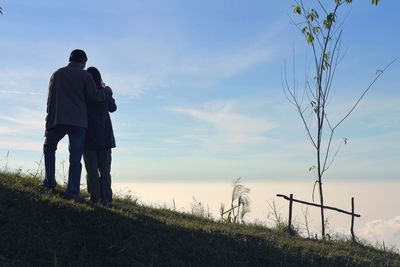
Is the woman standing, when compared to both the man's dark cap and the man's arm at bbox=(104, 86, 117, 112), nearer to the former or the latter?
the man's arm at bbox=(104, 86, 117, 112)

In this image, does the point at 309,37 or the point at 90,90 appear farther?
the point at 309,37

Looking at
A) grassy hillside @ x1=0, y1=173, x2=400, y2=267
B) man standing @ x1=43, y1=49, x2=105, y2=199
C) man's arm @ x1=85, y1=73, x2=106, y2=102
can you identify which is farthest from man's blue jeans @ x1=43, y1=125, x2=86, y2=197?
man's arm @ x1=85, y1=73, x2=106, y2=102

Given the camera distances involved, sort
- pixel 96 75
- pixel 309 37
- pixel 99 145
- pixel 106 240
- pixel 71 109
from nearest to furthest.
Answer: pixel 106 240, pixel 71 109, pixel 99 145, pixel 96 75, pixel 309 37

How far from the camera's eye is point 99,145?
773cm

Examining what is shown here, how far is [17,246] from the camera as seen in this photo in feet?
17.9

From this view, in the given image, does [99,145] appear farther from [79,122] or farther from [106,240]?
[106,240]

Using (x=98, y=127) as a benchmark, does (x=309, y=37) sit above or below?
above

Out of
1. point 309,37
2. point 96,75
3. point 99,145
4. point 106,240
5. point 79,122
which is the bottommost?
point 106,240

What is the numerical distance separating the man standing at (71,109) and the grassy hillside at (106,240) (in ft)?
1.64

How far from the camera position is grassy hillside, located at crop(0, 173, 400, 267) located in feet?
18.2

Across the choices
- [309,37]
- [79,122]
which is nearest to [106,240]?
[79,122]

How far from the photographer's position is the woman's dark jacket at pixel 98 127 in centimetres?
772

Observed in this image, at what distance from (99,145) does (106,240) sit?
2.04 m

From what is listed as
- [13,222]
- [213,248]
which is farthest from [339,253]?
[13,222]
